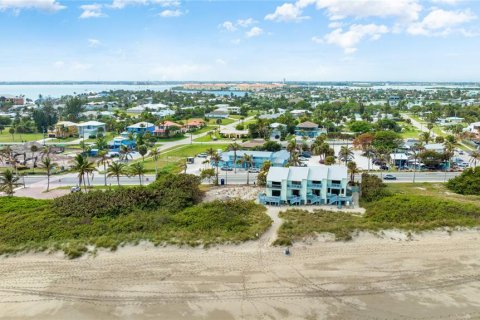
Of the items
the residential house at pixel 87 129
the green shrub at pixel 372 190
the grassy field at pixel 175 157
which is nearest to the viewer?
the green shrub at pixel 372 190

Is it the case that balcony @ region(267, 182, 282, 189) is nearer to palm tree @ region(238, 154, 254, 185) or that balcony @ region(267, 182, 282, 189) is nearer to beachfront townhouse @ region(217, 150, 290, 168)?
palm tree @ region(238, 154, 254, 185)

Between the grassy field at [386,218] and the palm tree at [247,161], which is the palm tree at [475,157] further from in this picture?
the palm tree at [247,161]

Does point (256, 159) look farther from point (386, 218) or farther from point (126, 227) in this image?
point (126, 227)

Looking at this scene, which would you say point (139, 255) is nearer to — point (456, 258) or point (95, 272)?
point (95, 272)

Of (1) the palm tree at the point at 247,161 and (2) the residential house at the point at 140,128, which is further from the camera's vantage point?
(2) the residential house at the point at 140,128

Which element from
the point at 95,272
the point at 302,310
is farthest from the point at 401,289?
the point at 95,272

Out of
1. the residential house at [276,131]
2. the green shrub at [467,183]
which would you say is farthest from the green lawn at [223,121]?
the green shrub at [467,183]

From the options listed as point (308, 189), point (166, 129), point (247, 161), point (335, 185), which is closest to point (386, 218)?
point (335, 185)
